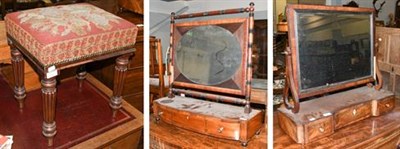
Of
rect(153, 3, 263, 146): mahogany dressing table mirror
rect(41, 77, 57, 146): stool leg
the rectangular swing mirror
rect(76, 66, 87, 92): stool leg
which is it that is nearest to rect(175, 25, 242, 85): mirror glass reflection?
rect(153, 3, 263, 146): mahogany dressing table mirror

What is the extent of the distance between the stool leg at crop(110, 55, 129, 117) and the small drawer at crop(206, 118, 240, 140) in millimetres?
503

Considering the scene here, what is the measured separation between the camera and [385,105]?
1657mm

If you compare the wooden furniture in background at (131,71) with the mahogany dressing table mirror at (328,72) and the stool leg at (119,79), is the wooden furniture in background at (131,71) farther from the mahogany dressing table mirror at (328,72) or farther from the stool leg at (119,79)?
the mahogany dressing table mirror at (328,72)

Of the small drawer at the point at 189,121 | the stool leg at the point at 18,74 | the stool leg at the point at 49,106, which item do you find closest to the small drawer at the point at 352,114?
the small drawer at the point at 189,121

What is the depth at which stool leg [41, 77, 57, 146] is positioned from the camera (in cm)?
129

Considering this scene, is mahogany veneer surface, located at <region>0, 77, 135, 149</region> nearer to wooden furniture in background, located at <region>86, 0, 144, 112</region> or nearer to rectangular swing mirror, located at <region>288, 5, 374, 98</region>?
wooden furniture in background, located at <region>86, 0, 144, 112</region>

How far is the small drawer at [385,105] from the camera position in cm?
162

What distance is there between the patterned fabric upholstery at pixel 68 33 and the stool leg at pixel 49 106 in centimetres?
9

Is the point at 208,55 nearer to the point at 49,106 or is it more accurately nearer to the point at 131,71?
the point at 131,71

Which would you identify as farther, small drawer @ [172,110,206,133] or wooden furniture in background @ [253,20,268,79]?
small drawer @ [172,110,206,133]

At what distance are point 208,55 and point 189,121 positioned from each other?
296 mm

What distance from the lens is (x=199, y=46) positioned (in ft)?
4.53

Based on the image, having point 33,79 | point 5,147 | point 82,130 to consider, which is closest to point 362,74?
point 82,130

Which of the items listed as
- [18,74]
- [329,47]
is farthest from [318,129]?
[18,74]
